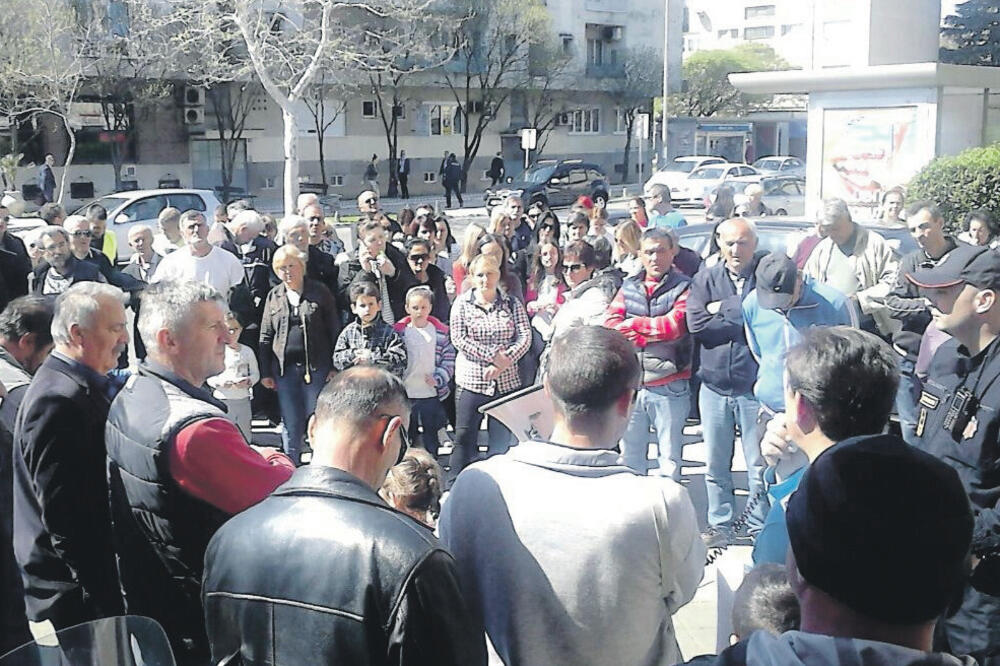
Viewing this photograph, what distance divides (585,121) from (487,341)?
48456 mm

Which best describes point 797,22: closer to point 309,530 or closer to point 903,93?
point 903,93

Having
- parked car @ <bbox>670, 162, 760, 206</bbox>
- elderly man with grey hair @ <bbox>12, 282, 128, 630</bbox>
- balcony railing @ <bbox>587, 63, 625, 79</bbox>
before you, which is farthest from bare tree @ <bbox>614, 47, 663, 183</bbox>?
elderly man with grey hair @ <bbox>12, 282, 128, 630</bbox>


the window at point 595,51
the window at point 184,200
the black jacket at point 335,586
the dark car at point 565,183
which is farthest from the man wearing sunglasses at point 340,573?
the window at point 595,51

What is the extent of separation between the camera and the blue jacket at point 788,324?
18.6ft

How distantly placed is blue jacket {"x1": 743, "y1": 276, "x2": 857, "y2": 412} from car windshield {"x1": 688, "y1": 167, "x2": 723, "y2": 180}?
30755 millimetres

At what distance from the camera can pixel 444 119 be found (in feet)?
157

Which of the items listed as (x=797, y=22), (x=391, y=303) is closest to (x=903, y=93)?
(x=391, y=303)

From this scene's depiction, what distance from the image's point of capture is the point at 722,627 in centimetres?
279

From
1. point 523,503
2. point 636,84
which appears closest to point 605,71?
point 636,84

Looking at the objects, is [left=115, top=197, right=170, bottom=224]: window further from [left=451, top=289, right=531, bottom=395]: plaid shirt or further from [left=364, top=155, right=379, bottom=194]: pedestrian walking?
[left=364, top=155, right=379, bottom=194]: pedestrian walking

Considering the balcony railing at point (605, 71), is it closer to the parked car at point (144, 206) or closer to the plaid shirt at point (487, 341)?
the parked car at point (144, 206)

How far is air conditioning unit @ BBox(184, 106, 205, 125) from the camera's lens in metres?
39.7

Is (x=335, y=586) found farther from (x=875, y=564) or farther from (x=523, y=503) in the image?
(x=875, y=564)

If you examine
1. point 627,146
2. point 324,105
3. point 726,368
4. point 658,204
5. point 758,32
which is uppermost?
point 758,32
